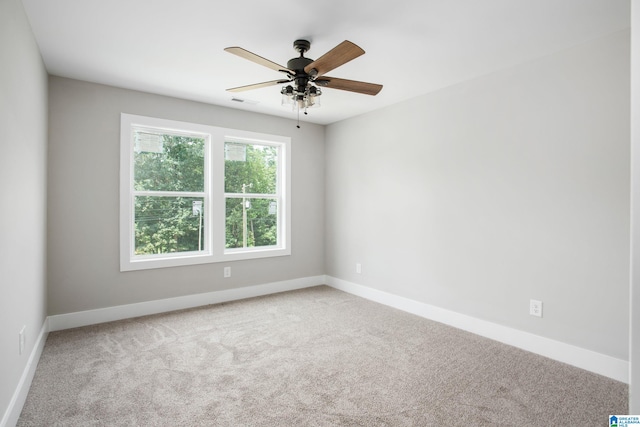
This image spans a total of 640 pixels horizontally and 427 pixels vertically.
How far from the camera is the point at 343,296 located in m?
4.59

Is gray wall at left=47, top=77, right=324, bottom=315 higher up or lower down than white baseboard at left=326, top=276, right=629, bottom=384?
higher up

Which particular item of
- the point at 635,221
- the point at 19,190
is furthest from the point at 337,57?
the point at 19,190

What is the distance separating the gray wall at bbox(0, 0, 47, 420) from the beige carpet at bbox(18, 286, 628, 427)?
1.41 feet

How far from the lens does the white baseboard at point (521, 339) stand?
2484mm

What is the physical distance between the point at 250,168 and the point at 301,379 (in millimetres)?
3013

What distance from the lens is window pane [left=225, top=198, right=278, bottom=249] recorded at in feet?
14.8

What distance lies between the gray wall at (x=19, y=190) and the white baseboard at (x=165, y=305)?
0.44m

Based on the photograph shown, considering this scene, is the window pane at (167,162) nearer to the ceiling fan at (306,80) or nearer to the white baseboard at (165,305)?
the white baseboard at (165,305)

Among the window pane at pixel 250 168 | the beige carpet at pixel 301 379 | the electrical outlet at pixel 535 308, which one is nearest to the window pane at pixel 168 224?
the window pane at pixel 250 168

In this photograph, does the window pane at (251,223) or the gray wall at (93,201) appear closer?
the gray wall at (93,201)

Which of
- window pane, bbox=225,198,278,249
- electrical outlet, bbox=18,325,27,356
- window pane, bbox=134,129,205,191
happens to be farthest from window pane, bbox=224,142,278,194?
electrical outlet, bbox=18,325,27,356

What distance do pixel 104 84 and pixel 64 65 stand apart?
1.55ft

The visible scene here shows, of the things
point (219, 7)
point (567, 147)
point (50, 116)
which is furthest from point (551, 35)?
point (50, 116)

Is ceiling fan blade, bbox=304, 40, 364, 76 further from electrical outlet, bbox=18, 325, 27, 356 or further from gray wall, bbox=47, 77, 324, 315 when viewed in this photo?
electrical outlet, bbox=18, 325, 27, 356
